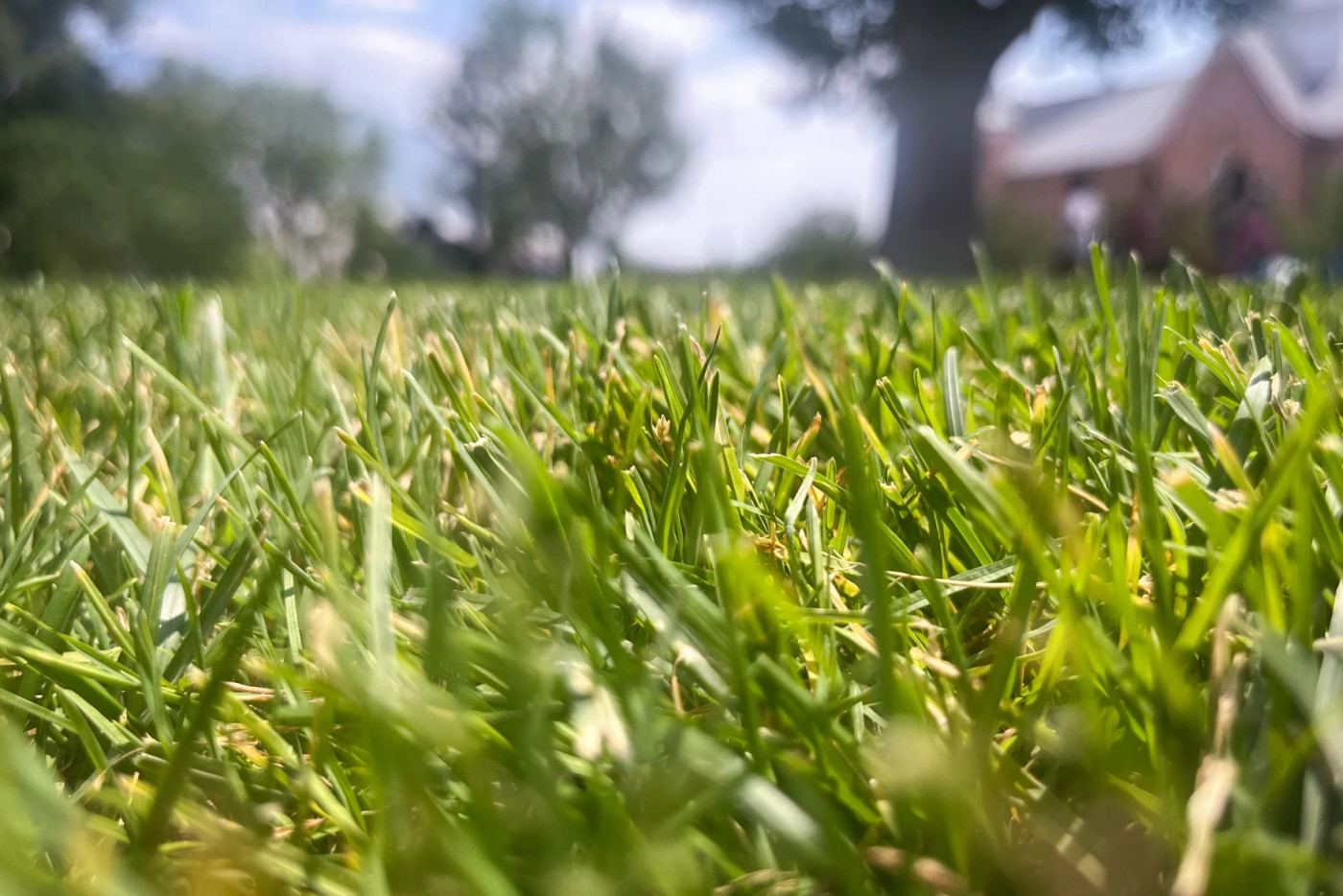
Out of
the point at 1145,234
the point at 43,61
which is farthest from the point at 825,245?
the point at 43,61

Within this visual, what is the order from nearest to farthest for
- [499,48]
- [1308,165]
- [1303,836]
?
1. [1303,836]
2. [1308,165]
3. [499,48]

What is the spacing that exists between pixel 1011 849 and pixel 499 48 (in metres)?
28.6

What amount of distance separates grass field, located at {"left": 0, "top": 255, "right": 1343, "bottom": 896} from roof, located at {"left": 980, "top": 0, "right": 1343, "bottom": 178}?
57.6 ft

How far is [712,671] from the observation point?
0.28 metres

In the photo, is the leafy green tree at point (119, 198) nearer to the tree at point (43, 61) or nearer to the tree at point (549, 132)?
the tree at point (43, 61)

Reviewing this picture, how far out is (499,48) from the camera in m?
25.8

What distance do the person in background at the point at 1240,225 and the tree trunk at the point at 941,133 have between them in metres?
3.13

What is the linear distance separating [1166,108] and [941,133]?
9958 millimetres

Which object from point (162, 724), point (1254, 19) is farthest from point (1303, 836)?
point (1254, 19)

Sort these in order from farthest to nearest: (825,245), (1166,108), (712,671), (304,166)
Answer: (304,166), (1166,108), (825,245), (712,671)

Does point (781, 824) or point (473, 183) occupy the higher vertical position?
point (473, 183)

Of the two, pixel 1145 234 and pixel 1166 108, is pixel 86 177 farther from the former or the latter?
pixel 1166 108

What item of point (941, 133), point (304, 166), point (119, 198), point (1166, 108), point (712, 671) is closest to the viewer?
point (712, 671)

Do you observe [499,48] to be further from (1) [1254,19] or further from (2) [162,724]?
(2) [162,724]
